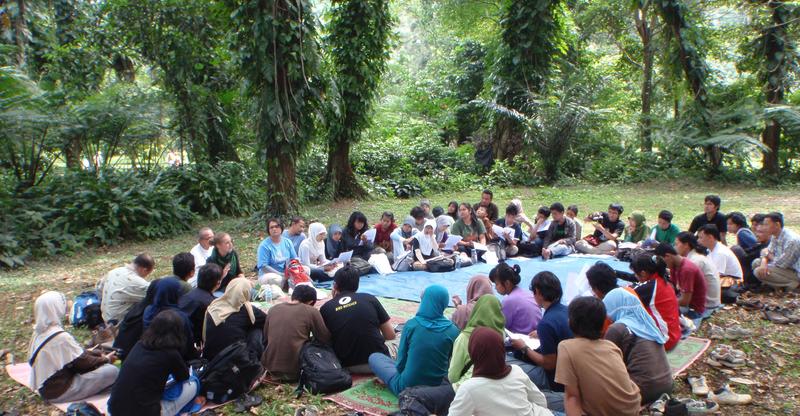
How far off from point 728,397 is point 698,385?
9.0 inches

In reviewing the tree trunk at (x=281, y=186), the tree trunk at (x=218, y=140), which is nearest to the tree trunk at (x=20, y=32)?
the tree trunk at (x=218, y=140)

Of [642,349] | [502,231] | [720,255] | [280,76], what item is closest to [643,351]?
[642,349]

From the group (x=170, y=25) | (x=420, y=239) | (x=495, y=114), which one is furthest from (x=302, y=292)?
(x=495, y=114)

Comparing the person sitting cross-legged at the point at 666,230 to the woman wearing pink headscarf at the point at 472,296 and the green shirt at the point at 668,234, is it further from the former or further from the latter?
the woman wearing pink headscarf at the point at 472,296

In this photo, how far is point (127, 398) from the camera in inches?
150

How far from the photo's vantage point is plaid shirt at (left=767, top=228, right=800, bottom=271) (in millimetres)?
6734

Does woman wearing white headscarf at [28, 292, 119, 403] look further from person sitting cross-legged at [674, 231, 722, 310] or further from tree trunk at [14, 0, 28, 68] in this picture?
tree trunk at [14, 0, 28, 68]

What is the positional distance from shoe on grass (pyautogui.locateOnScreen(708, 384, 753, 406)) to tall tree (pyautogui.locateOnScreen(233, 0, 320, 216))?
28.1 ft

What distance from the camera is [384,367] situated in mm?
4566

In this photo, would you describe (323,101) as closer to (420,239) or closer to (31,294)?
(420,239)

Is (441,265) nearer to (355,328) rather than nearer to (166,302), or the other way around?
(355,328)

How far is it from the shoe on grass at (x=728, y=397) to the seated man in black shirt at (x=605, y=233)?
4.88 m

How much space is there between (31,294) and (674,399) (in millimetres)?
7671

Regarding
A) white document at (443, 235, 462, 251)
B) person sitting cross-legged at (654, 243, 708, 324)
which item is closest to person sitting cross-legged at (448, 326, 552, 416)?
person sitting cross-legged at (654, 243, 708, 324)
